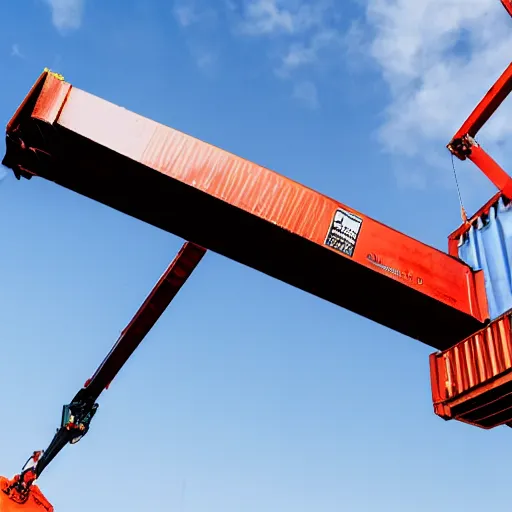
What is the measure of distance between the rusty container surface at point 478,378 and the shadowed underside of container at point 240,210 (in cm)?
43

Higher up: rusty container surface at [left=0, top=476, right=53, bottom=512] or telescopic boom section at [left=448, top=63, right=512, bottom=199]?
telescopic boom section at [left=448, top=63, right=512, bottom=199]

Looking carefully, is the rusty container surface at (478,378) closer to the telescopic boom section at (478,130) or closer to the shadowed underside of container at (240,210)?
the shadowed underside of container at (240,210)

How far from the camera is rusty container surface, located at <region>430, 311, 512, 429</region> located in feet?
25.4

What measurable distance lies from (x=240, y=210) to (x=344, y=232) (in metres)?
1.64

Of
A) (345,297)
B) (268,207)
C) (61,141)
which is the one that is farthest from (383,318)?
(61,141)

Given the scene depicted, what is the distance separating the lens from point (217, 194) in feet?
23.4

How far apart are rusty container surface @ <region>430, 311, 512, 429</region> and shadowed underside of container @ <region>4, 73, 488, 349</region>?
434 mm

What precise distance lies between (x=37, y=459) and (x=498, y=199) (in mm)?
12884

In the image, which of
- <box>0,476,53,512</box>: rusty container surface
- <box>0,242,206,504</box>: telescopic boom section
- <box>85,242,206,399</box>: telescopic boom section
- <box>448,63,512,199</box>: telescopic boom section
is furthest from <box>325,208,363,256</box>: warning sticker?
<box>0,476,53,512</box>: rusty container surface

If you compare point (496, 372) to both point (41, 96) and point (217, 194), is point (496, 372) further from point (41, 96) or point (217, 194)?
point (41, 96)

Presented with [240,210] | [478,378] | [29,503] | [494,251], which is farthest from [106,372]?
[494,251]

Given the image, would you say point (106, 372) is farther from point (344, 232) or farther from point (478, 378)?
point (478, 378)

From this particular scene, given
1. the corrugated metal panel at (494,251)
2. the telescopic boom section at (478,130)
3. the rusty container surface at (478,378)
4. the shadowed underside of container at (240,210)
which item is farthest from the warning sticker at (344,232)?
the telescopic boom section at (478,130)

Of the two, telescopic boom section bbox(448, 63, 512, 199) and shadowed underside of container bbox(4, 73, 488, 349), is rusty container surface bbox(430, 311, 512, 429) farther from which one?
telescopic boom section bbox(448, 63, 512, 199)
